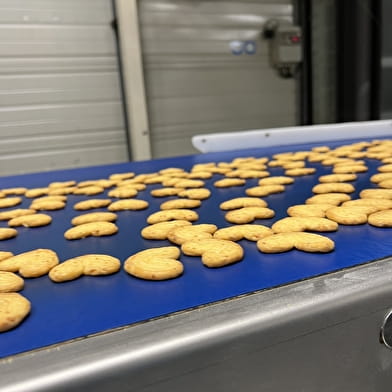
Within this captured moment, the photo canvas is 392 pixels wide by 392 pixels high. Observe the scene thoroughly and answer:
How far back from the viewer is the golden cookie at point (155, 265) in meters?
0.79

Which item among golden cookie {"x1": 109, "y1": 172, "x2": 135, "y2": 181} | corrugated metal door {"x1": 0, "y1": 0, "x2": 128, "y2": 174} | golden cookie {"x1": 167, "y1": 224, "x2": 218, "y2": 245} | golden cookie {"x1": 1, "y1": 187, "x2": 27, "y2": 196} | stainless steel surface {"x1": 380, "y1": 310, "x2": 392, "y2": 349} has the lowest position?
stainless steel surface {"x1": 380, "y1": 310, "x2": 392, "y2": 349}

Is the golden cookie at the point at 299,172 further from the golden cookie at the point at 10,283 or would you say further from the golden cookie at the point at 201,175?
the golden cookie at the point at 10,283

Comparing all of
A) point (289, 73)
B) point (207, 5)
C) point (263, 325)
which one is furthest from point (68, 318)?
point (289, 73)

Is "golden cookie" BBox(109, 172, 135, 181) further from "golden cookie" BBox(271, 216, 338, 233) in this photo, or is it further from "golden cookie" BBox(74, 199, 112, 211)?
"golden cookie" BBox(271, 216, 338, 233)

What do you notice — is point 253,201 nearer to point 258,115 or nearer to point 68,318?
point 68,318

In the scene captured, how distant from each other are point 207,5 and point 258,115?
4.51 ft

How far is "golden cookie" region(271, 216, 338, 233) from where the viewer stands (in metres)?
0.98

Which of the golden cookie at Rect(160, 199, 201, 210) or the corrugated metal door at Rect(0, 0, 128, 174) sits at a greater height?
the corrugated metal door at Rect(0, 0, 128, 174)

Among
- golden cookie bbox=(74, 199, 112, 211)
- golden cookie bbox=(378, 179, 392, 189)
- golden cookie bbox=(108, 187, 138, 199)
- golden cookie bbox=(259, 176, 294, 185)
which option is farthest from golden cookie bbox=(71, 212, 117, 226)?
golden cookie bbox=(378, 179, 392, 189)

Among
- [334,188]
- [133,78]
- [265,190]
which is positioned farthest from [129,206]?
[133,78]

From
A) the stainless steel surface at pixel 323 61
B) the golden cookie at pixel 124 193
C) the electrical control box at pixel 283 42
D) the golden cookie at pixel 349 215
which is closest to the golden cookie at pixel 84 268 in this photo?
the golden cookie at pixel 349 215

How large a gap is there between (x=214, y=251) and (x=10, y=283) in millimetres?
413

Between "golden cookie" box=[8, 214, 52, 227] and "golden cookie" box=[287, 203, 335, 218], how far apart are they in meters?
0.75

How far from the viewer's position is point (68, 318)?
0.66 meters
